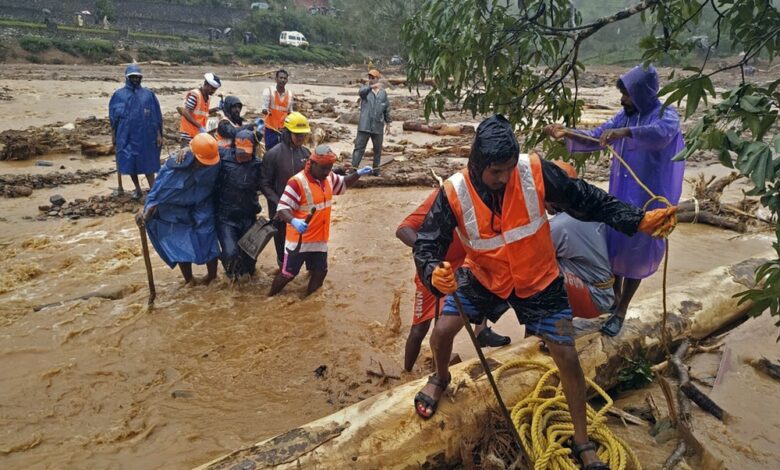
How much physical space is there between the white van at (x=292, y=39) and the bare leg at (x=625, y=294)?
42.3 meters

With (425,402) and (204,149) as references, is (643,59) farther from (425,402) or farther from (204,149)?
(204,149)

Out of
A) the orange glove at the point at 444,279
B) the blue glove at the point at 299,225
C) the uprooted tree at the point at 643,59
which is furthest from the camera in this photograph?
the blue glove at the point at 299,225

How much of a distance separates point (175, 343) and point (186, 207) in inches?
53.7

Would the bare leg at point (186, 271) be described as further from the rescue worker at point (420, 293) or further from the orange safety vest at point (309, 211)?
the rescue worker at point (420, 293)

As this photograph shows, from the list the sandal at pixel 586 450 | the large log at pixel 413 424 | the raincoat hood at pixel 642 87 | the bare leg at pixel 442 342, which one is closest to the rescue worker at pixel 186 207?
the large log at pixel 413 424

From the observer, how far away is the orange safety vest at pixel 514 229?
8.27 ft

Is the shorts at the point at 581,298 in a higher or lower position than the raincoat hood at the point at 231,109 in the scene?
lower

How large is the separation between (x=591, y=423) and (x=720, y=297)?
2275 mm

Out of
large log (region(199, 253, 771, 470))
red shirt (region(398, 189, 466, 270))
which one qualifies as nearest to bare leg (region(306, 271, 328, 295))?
red shirt (region(398, 189, 466, 270))

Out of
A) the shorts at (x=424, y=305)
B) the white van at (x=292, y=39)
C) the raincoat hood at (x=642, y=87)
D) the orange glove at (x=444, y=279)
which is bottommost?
the shorts at (x=424, y=305)

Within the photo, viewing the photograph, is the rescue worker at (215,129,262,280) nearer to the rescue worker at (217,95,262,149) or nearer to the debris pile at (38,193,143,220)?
the rescue worker at (217,95,262,149)

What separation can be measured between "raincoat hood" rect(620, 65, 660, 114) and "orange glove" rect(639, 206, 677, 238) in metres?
1.19

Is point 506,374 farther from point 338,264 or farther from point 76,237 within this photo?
point 76,237

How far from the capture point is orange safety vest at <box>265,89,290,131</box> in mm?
7734
